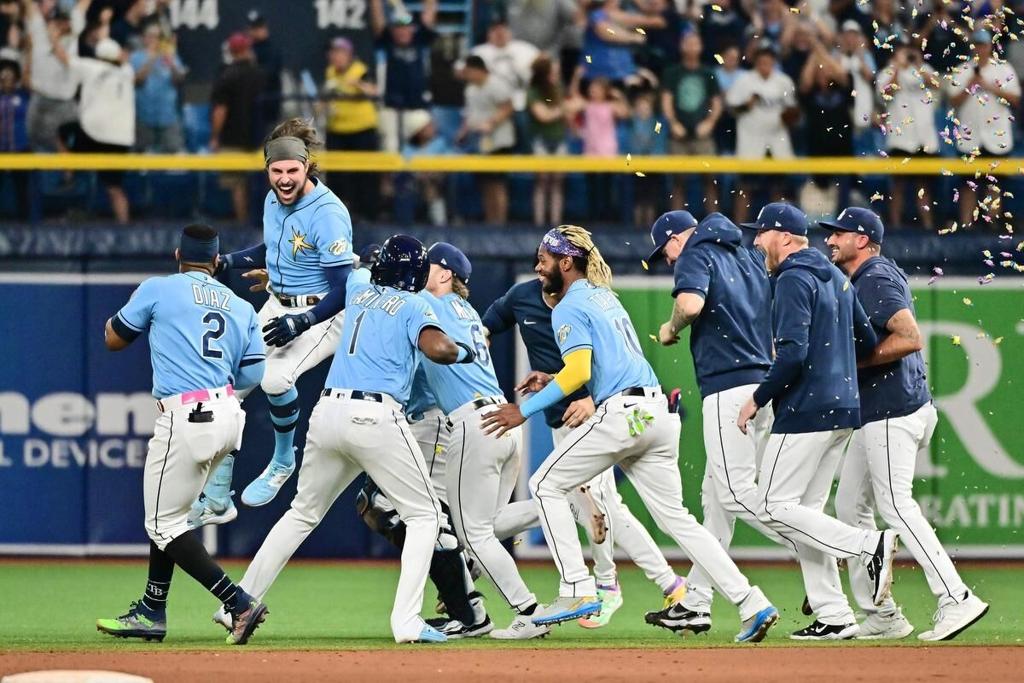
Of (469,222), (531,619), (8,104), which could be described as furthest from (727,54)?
(531,619)

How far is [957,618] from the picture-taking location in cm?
891

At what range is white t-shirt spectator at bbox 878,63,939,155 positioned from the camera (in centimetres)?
1409

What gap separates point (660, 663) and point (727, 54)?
7670mm

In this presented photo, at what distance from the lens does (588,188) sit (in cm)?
1395

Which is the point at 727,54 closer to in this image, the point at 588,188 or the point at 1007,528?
the point at 588,188

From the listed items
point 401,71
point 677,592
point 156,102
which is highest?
point 401,71

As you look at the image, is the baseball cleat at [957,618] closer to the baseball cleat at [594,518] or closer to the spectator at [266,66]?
the baseball cleat at [594,518]

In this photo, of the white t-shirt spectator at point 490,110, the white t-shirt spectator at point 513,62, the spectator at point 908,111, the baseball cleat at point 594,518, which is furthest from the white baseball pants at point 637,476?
the white t-shirt spectator at point 513,62

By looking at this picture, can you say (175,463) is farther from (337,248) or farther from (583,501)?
(583,501)

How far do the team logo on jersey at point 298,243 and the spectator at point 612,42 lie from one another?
16.9ft

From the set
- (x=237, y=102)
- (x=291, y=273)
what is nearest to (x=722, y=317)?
(x=291, y=273)

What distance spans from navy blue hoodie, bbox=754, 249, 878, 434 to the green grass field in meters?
1.20

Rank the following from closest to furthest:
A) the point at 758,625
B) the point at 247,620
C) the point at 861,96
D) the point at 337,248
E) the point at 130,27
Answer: the point at 247,620, the point at 758,625, the point at 337,248, the point at 861,96, the point at 130,27

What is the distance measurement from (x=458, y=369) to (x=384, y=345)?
0.83 metres
